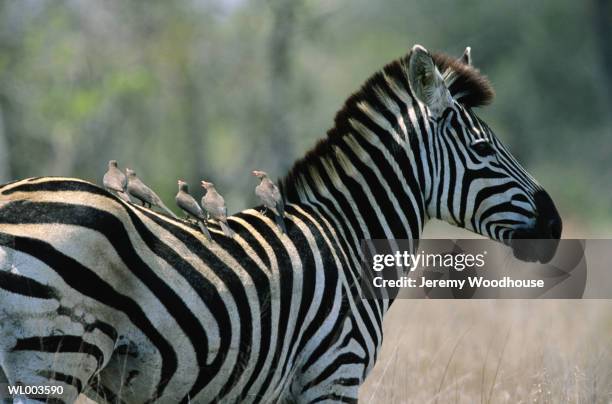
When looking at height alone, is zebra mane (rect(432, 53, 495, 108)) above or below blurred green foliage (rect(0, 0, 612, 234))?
below

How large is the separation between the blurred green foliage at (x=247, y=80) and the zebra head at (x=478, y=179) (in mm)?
21929

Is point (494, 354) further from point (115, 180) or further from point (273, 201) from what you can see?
point (115, 180)

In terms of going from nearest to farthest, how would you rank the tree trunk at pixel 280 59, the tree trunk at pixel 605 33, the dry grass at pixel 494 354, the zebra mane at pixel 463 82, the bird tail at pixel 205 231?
the bird tail at pixel 205 231
the zebra mane at pixel 463 82
the dry grass at pixel 494 354
the tree trunk at pixel 605 33
the tree trunk at pixel 280 59

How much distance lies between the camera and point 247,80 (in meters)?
36.6

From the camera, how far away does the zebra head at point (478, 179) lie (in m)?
5.02

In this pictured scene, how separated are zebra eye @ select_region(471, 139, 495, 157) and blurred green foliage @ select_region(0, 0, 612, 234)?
72.1 feet

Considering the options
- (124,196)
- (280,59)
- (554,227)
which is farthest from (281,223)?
(280,59)

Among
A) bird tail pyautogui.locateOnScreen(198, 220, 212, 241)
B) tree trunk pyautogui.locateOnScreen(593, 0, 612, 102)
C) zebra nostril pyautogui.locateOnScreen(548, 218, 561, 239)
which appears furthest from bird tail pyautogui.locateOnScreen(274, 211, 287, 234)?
tree trunk pyautogui.locateOnScreen(593, 0, 612, 102)

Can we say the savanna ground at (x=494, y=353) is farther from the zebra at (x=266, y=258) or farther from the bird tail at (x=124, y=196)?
the bird tail at (x=124, y=196)

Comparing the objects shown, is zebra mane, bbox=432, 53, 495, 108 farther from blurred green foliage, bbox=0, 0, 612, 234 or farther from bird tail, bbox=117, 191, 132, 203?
blurred green foliage, bbox=0, 0, 612, 234

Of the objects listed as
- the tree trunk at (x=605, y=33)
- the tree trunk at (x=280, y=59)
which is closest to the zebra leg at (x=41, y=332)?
the tree trunk at (x=280, y=59)

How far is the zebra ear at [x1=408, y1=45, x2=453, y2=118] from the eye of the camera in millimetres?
4953

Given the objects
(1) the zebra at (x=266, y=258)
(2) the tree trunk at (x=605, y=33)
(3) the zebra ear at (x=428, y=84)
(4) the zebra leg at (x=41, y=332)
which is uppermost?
(2) the tree trunk at (x=605, y=33)

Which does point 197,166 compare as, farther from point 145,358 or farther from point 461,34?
point 145,358
